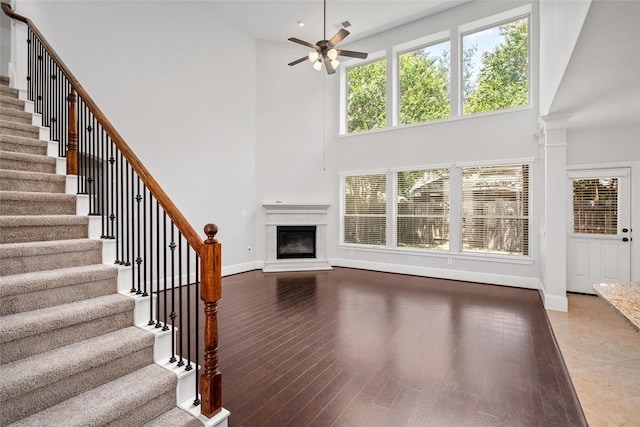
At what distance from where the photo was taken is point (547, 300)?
4391mm

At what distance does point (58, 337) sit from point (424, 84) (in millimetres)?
7105

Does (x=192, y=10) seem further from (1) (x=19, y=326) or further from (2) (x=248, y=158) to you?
(1) (x=19, y=326)

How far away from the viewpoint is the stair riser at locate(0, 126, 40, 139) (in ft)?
10.4

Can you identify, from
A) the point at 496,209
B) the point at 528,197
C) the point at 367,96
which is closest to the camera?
Result: the point at 528,197

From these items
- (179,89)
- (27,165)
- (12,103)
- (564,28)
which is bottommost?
(27,165)

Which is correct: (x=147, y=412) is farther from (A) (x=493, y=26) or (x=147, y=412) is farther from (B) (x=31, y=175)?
(A) (x=493, y=26)

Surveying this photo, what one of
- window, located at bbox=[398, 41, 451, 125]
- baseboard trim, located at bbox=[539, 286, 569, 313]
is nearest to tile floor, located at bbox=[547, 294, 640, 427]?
baseboard trim, located at bbox=[539, 286, 569, 313]

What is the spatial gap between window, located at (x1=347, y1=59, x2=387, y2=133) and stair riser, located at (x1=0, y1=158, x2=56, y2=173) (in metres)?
5.96

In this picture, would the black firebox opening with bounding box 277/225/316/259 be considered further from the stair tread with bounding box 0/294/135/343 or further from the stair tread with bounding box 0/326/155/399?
the stair tread with bounding box 0/326/155/399

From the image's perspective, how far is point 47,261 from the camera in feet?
7.26

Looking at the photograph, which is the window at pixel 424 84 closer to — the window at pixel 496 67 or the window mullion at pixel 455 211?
the window at pixel 496 67

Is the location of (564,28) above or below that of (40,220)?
above

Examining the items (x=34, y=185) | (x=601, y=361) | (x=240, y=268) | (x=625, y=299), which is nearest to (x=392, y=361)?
(x=625, y=299)

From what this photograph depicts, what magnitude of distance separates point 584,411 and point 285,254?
5.74 meters
